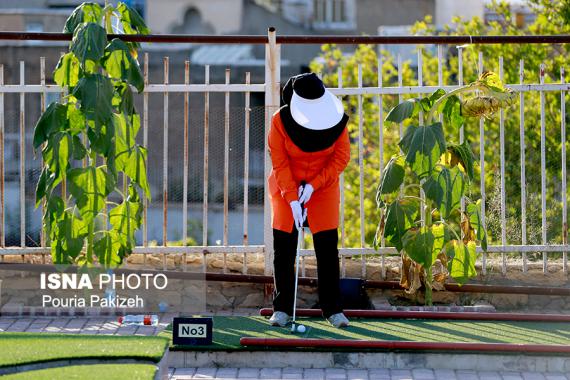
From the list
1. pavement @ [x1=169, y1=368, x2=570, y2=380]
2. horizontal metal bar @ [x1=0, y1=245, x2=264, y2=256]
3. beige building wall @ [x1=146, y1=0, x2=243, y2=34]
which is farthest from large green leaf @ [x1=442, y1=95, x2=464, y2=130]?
beige building wall @ [x1=146, y1=0, x2=243, y2=34]

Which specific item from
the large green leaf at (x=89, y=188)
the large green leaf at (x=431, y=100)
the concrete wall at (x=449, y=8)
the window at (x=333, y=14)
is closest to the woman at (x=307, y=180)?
the large green leaf at (x=431, y=100)

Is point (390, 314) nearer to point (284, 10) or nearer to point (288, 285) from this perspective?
point (288, 285)

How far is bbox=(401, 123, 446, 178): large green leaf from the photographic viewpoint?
8945 millimetres

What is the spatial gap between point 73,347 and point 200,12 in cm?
3573

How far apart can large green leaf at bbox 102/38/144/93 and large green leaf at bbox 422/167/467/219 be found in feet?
6.97

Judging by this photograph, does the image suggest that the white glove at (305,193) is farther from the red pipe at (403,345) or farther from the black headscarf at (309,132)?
the red pipe at (403,345)

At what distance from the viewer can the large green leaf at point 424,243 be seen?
906cm

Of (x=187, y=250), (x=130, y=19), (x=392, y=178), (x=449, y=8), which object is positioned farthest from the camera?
(x=449, y=8)

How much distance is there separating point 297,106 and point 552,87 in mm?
2182

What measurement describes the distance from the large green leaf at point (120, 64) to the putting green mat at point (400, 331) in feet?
5.73

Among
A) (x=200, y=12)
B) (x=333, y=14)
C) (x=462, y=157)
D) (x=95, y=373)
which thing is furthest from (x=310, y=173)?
(x=333, y=14)

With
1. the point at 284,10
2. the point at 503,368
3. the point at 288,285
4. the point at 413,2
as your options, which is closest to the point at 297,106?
the point at 288,285

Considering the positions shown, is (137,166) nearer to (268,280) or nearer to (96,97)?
(96,97)

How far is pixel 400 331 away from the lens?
8.66 metres
